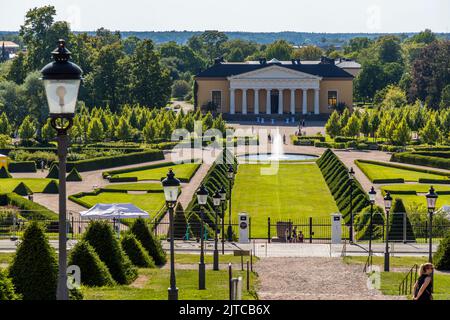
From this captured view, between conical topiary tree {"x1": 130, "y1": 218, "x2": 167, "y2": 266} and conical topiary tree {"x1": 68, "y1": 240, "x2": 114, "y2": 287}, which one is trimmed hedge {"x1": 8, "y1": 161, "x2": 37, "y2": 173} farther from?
conical topiary tree {"x1": 68, "y1": 240, "x2": 114, "y2": 287}

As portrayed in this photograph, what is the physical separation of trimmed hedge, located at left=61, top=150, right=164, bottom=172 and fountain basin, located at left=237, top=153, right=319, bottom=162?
697cm

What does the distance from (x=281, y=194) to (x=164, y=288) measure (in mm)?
35077

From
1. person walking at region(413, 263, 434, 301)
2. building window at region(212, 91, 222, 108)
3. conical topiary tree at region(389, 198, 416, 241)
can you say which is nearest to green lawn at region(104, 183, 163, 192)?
conical topiary tree at region(389, 198, 416, 241)

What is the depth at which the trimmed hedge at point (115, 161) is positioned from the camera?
6838cm

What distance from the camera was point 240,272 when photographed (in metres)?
27.2

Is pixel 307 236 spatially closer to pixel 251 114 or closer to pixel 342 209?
pixel 342 209

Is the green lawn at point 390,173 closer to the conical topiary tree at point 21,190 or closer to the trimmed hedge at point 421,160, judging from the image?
the trimmed hedge at point 421,160

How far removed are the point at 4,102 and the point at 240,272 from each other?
7663cm

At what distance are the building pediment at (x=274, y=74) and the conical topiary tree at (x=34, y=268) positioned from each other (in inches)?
4565

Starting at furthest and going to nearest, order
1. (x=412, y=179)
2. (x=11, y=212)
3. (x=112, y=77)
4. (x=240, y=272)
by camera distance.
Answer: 1. (x=112, y=77)
2. (x=412, y=179)
3. (x=11, y=212)
4. (x=240, y=272)

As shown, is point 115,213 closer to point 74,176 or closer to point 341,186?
point 341,186

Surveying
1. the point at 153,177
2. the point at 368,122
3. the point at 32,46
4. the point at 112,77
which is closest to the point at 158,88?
the point at 112,77

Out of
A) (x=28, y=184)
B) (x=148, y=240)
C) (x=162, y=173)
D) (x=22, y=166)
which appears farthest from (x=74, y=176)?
(x=148, y=240)

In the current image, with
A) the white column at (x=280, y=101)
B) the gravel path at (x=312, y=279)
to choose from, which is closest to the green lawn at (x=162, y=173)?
the gravel path at (x=312, y=279)
